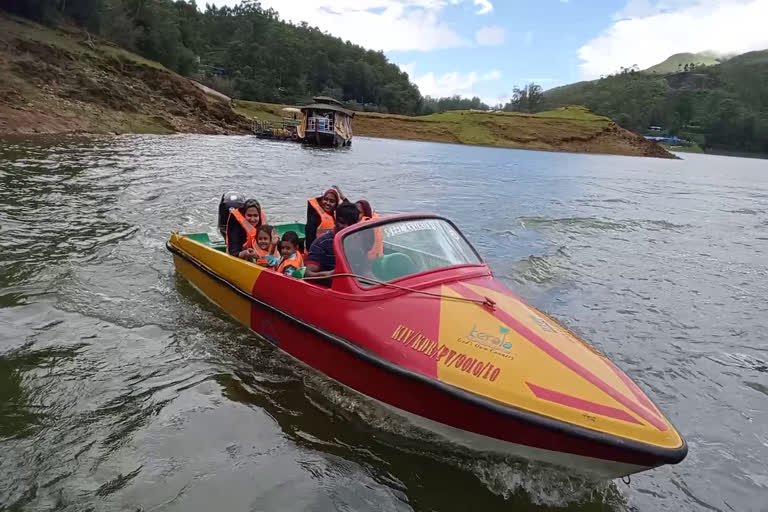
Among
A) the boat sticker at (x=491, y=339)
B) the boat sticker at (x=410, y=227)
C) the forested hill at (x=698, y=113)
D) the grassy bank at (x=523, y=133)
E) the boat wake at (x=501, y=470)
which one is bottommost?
the boat wake at (x=501, y=470)

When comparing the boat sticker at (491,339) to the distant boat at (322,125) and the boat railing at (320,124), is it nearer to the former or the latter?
the distant boat at (322,125)

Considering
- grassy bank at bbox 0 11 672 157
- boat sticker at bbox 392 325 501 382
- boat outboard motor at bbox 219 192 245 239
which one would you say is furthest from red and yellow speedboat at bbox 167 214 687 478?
grassy bank at bbox 0 11 672 157

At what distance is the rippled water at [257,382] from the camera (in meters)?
3.93

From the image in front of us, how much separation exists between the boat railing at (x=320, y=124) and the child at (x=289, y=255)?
39.1 m

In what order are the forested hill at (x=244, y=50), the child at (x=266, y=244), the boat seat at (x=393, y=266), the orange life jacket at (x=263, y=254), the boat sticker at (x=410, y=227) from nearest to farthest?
the boat seat at (x=393, y=266)
the boat sticker at (x=410, y=227)
the orange life jacket at (x=263, y=254)
the child at (x=266, y=244)
the forested hill at (x=244, y=50)

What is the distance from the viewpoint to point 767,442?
5180 mm

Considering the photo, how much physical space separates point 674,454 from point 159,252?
8806mm

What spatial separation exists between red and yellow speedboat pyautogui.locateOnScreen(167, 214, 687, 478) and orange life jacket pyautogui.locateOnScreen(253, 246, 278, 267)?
86cm

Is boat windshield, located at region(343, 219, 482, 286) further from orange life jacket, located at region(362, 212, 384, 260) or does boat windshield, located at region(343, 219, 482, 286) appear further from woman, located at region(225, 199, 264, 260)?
woman, located at region(225, 199, 264, 260)

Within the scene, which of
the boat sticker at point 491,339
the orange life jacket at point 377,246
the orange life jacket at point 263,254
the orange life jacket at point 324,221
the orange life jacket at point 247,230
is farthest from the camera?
the orange life jacket at point 324,221

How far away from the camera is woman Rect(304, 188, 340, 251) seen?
7660mm

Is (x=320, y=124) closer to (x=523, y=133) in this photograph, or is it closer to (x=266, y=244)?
(x=266, y=244)

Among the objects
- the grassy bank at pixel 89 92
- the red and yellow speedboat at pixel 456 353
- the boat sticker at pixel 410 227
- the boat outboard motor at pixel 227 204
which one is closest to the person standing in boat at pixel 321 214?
the boat outboard motor at pixel 227 204

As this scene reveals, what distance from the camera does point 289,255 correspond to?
269 inches
